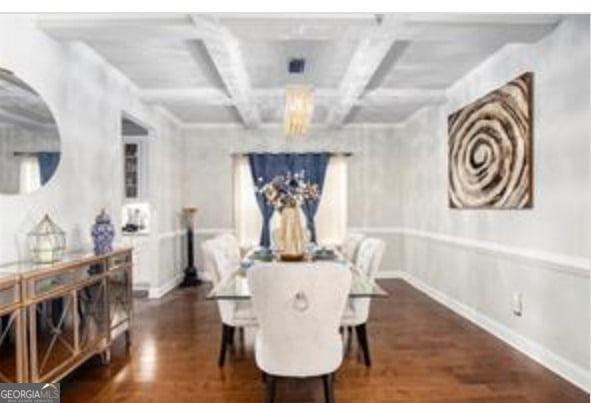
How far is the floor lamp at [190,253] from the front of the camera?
6.98 metres

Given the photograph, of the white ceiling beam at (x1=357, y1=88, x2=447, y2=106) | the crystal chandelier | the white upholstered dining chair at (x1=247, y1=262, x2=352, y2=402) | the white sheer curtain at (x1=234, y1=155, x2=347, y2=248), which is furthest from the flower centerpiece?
the white sheer curtain at (x1=234, y1=155, x2=347, y2=248)

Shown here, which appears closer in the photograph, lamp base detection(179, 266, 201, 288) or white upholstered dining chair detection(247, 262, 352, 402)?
white upholstered dining chair detection(247, 262, 352, 402)

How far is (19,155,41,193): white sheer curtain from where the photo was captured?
2938 millimetres

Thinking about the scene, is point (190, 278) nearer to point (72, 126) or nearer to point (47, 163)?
point (72, 126)

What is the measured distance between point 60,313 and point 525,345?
11.5 feet

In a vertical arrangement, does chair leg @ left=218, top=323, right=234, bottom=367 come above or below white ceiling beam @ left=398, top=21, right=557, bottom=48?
below

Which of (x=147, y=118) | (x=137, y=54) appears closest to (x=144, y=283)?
(x=147, y=118)

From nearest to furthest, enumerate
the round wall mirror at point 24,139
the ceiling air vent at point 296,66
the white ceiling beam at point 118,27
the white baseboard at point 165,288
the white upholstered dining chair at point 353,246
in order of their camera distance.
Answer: the round wall mirror at point 24,139 → the white ceiling beam at point 118,27 → the ceiling air vent at point 296,66 → the white upholstered dining chair at point 353,246 → the white baseboard at point 165,288

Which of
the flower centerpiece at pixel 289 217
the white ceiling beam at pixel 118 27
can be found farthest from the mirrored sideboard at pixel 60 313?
the white ceiling beam at pixel 118 27

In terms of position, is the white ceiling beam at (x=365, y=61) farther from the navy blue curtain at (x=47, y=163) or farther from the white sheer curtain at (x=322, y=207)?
the navy blue curtain at (x=47, y=163)

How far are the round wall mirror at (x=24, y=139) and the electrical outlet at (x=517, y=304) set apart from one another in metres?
3.81

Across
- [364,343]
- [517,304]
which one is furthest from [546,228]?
[364,343]

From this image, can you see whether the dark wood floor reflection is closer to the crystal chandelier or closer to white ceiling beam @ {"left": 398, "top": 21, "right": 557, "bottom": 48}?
the crystal chandelier

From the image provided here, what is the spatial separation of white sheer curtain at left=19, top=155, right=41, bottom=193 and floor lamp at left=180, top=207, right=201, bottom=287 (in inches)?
156
